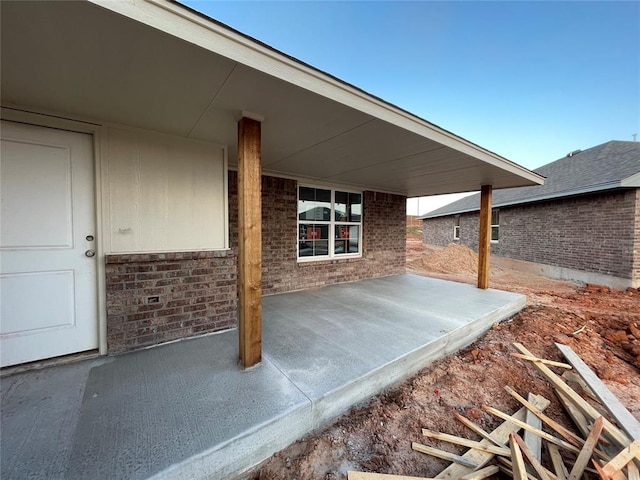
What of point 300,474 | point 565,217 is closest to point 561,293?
point 565,217

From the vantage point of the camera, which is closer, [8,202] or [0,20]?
[0,20]

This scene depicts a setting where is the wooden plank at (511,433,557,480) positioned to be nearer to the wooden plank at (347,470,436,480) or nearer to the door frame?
the wooden plank at (347,470,436,480)

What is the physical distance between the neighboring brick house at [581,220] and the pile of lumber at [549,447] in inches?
320

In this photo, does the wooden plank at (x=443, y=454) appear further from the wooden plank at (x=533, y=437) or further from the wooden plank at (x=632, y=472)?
the wooden plank at (x=632, y=472)

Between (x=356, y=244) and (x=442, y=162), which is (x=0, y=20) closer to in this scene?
(x=442, y=162)

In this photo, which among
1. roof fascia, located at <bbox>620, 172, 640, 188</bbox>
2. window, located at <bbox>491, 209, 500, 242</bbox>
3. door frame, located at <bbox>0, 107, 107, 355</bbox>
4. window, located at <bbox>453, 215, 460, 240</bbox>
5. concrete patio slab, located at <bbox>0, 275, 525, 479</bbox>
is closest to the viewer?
concrete patio slab, located at <bbox>0, 275, 525, 479</bbox>

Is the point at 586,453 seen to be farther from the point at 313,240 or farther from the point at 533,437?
the point at 313,240

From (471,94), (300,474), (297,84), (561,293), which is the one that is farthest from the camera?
(471,94)

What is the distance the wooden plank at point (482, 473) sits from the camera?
158 cm

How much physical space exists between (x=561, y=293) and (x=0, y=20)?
10592mm

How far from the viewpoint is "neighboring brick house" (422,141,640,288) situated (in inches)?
285

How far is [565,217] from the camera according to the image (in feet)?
29.3

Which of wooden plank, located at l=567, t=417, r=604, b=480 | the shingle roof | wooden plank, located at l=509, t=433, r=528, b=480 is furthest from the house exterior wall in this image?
wooden plank, located at l=509, t=433, r=528, b=480

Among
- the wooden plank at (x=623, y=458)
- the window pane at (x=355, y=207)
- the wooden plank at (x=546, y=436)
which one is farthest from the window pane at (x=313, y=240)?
the wooden plank at (x=623, y=458)
